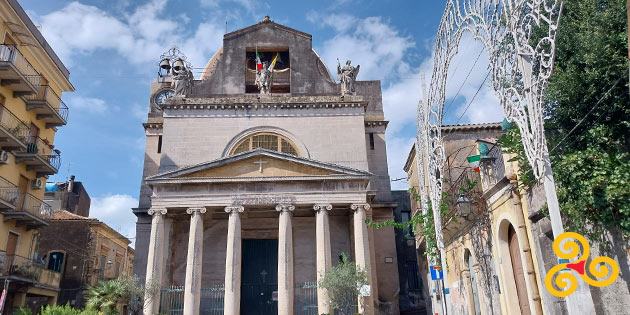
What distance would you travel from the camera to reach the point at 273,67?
2973 centimetres

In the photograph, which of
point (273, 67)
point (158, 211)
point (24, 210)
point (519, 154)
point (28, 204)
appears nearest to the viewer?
point (519, 154)

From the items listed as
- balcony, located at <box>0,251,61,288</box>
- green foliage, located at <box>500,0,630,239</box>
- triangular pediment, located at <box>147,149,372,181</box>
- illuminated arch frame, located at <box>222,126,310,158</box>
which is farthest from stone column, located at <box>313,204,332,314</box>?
balcony, located at <box>0,251,61,288</box>

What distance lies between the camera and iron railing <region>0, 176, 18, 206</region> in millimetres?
22156

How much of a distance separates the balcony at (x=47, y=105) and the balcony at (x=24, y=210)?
4748mm

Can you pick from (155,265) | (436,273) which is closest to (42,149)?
(155,265)

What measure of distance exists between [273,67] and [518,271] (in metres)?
21.0

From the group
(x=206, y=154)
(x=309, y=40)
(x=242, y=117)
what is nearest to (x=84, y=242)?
(x=206, y=154)

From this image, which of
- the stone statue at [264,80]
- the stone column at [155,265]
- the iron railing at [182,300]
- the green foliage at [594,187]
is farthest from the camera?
the stone statue at [264,80]

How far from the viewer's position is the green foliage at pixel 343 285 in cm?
1742

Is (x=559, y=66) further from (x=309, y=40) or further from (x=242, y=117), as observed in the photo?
(x=309, y=40)

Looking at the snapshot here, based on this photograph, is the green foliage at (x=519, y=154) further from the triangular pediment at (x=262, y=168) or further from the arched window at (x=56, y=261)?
the arched window at (x=56, y=261)

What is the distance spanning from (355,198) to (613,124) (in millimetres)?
11698

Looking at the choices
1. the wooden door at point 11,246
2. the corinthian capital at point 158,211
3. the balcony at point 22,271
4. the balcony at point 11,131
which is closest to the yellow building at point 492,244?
the corinthian capital at point 158,211

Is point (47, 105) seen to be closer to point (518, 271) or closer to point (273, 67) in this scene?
point (273, 67)
